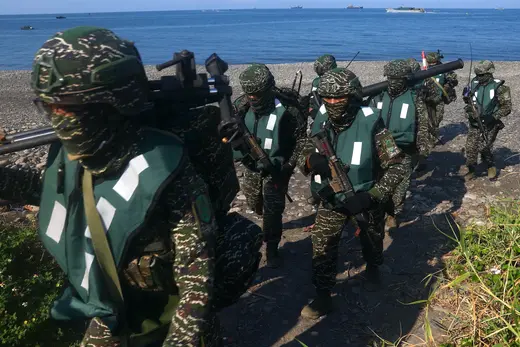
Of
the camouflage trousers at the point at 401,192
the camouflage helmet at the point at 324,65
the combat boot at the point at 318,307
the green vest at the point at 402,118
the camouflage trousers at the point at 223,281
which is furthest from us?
the camouflage helmet at the point at 324,65

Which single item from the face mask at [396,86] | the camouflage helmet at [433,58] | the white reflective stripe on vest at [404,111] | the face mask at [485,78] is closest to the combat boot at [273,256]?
the white reflective stripe on vest at [404,111]

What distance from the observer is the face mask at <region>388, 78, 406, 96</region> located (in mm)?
6977

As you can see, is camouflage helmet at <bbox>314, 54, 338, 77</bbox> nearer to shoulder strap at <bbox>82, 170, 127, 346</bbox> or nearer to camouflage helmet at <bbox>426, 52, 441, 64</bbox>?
camouflage helmet at <bbox>426, 52, 441, 64</bbox>

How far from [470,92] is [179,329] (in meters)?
8.29

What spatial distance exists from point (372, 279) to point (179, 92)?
3531 millimetres

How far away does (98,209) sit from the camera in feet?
6.52

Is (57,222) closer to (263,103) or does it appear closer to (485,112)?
(263,103)

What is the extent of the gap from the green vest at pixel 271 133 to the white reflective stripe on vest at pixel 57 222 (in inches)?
131

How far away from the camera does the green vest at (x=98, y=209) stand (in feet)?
6.28

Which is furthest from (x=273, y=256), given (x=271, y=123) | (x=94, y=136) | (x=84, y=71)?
(x=84, y=71)

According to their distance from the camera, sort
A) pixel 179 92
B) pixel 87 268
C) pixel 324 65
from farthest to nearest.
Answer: pixel 324 65 → pixel 179 92 → pixel 87 268

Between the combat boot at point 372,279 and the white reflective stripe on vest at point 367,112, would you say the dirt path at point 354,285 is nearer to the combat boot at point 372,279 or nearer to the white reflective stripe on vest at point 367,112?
the combat boot at point 372,279

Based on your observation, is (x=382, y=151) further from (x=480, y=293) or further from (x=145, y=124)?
(x=145, y=124)

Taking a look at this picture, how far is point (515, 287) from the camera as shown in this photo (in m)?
2.61
